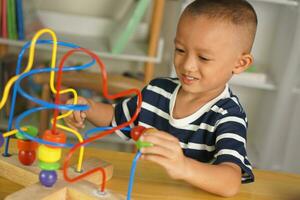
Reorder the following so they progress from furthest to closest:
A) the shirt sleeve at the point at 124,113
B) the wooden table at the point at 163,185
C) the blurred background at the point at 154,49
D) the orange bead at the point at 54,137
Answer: the blurred background at the point at 154,49
the shirt sleeve at the point at 124,113
the wooden table at the point at 163,185
the orange bead at the point at 54,137

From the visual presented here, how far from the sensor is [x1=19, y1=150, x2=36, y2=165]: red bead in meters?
0.86

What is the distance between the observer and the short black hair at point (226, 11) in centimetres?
99

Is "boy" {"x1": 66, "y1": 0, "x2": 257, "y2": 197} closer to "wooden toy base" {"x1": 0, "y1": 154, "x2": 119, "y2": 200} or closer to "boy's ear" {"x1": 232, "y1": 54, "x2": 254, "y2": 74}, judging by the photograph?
"boy's ear" {"x1": 232, "y1": 54, "x2": 254, "y2": 74}

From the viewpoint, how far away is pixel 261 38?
2.56 meters

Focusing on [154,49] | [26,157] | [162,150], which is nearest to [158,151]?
[162,150]

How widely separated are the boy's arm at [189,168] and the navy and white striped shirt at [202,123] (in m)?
0.04

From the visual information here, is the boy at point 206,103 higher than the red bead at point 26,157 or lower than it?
higher

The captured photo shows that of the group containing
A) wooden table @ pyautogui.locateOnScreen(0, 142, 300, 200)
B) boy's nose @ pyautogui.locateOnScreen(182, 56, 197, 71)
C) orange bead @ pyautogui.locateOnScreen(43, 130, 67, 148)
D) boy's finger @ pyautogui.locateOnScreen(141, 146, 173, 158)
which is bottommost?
wooden table @ pyautogui.locateOnScreen(0, 142, 300, 200)

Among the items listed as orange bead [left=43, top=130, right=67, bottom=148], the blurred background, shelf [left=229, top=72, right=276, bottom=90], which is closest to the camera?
orange bead [left=43, top=130, right=67, bottom=148]

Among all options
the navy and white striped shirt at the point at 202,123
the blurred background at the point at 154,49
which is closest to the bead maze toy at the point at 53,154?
the navy and white striped shirt at the point at 202,123

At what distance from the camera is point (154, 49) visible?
2.28m

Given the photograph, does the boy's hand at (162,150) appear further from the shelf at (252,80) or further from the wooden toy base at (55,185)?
the shelf at (252,80)

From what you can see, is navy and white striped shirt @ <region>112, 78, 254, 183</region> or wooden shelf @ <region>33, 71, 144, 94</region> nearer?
navy and white striped shirt @ <region>112, 78, 254, 183</region>

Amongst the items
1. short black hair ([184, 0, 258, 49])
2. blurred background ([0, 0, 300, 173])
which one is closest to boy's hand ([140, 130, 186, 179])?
short black hair ([184, 0, 258, 49])
